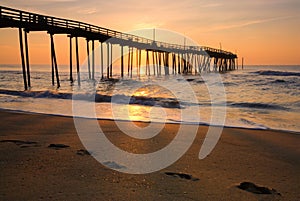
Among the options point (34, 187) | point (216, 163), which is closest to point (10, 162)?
point (34, 187)

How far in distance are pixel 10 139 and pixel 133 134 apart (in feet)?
7.93

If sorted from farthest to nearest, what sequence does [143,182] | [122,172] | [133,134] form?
1. [133,134]
2. [122,172]
3. [143,182]

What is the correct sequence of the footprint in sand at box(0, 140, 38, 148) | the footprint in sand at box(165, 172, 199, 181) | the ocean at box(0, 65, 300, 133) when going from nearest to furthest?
the footprint in sand at box(165, 172, 199, 181) < the footprint in sand at box(0, 140, 38, 148) < the ocean at box(0, 65, 300, 133)

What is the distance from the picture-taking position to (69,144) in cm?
520

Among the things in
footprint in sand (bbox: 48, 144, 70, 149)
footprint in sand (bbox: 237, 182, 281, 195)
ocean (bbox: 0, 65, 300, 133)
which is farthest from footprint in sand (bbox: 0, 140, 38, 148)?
ocean (bbox: 0, 65, 300, 133)

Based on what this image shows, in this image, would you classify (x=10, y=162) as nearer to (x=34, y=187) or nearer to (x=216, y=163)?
(x=34, y=187)

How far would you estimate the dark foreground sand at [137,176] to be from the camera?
316 centimetres

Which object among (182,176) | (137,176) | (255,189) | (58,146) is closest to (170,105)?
(58,146)

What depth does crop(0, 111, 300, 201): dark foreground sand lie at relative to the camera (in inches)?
124

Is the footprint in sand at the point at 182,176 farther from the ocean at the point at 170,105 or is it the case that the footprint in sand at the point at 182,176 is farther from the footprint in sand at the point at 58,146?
the ocean at the point at 170,105

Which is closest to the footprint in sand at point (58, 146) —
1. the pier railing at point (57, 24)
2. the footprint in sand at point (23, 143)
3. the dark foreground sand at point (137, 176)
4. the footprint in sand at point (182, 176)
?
the dark foreground sand at point (137, 176)

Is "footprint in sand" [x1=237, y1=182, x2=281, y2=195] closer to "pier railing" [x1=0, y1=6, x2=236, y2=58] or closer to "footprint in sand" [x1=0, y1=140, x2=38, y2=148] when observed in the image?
"footprint in sand" [x1=0, y1=140, x2=38, y2=148]

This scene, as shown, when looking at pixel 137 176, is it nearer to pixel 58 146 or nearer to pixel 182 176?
pixel 182 176

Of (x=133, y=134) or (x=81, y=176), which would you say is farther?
(x=133, y=134)
